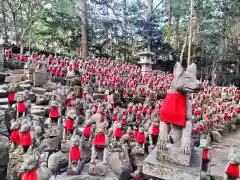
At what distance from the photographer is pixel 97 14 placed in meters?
23.2

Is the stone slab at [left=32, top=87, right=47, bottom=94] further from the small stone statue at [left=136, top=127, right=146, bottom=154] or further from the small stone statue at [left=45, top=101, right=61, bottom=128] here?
the small stone statue at [left=136, top=127, right=146, bottom=154]

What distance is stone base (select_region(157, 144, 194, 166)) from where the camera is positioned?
2455mm

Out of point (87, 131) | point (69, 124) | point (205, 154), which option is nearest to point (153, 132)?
point (205, 154)

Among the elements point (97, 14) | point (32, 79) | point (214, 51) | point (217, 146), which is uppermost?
point (97, 14)

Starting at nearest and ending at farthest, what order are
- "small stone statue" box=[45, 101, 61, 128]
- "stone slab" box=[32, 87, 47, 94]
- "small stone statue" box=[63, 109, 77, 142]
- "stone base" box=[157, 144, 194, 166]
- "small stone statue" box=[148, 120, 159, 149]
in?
"stone base" box=[157, 144, 194, 166], "small stone statue" box=[63, 109, 77, 142], "small stone statue" box=[45, 101, 61, 128], "small stone statue" box=[148, 120, 159, 149], "stone slab" box=[32, 87, 47, 94]

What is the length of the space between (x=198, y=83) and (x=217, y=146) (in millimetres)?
8696

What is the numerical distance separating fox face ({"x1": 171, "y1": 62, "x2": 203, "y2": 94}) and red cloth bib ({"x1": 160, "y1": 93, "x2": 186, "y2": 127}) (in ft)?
0.32

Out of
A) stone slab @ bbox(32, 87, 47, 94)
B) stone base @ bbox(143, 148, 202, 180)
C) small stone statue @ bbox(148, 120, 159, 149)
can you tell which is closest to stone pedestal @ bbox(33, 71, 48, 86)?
stone slab @ bbox(32, 87, 47, 94)

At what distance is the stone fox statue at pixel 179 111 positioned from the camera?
246 cm

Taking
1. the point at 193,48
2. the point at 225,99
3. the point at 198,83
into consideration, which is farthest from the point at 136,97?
the point at 193,48

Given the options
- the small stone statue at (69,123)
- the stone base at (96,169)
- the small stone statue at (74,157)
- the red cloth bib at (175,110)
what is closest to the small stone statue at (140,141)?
the small stone statue at (69,123)

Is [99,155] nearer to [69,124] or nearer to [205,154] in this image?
[69,124]

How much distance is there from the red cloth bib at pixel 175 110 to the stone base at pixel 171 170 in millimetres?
528

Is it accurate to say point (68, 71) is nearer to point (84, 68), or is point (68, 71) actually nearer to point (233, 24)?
point (84, 68)
